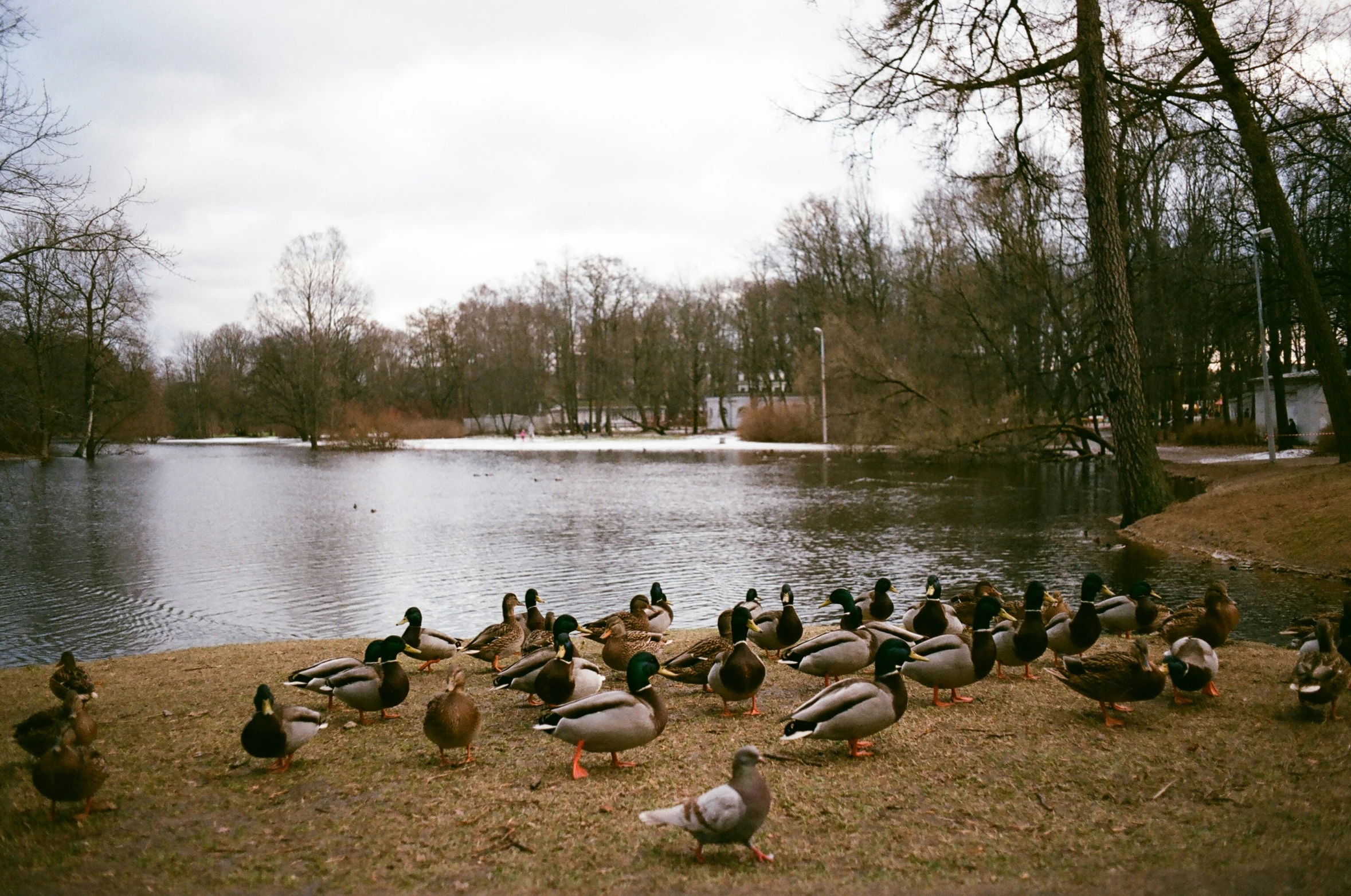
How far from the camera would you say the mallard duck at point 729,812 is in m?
4.13

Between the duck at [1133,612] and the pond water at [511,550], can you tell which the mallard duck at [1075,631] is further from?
the pond water at [511,550]

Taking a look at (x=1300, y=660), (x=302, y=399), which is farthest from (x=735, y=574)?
(x=302, y=399)

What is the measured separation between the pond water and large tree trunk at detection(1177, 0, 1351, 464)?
5.30 metres

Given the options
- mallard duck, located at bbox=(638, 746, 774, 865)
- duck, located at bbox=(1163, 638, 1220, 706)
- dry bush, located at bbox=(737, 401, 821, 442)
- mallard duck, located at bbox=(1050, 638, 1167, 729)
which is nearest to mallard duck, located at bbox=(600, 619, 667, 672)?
mallard duck, located at bbox=(638, 746, 774, 865)

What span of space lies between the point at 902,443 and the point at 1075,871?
117 ft

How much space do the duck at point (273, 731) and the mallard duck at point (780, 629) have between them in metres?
4.09

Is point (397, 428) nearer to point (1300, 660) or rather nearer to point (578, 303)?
point (578, 303)

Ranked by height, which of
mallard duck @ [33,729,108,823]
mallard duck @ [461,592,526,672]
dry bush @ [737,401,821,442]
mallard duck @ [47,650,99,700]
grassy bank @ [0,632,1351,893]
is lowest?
grassy bank @ [0,632,1351,893]

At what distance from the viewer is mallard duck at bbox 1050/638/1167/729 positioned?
611 cm

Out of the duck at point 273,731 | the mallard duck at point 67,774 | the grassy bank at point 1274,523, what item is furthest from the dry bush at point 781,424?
the mallard duck at point 67,774

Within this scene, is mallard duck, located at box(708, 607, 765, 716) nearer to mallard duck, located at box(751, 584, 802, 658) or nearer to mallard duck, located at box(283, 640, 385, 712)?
mallard duck, located at box(751, 584, 802, 658)

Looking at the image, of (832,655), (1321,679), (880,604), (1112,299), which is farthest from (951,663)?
(1112,299)

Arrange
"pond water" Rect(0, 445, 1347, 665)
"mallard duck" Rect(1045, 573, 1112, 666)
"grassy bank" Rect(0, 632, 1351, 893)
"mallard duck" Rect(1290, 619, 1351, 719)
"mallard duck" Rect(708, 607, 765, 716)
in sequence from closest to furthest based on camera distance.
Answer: "grassy bank" Rect(0, 632, 1351, 893) < "mallard duck" Rect(1290, 619, 1351, 719) < "mallard duck" Rect(708, 607, 765, 716) < "mallard duck" Rect(1045, 573, 1112, 666) < "pond water" Rect(0, 445, 1347, 665)

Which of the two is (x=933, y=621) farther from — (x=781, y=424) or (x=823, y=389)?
(x=781, y=424)
